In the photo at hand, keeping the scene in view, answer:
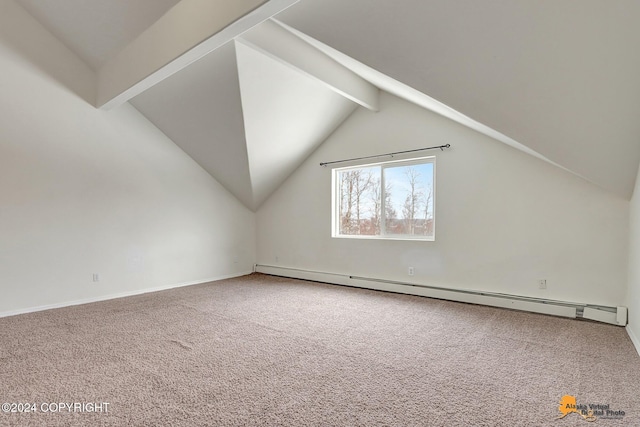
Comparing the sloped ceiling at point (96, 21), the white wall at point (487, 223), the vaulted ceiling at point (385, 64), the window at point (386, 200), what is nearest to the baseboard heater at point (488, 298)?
the white wall at point (487, 223)

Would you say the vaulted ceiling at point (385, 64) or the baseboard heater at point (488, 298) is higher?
the vaulted ceiling at point (385, 64)

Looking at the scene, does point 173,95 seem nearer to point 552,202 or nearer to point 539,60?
point 539,60

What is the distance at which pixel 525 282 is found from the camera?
3.62 meters

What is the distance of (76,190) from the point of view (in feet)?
13.1

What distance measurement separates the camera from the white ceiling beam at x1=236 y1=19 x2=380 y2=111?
3.12 m

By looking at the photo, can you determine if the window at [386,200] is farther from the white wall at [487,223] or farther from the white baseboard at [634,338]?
the white baseboard at [634,338]

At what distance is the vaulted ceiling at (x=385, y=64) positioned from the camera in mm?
1857

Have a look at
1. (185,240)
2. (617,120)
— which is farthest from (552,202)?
(185,240)

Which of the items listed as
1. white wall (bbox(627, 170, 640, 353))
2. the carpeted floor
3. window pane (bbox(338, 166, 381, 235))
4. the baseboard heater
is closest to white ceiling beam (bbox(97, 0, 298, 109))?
the carpeted floor

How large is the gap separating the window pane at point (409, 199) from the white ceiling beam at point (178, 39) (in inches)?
115

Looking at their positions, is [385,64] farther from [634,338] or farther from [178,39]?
[634,338]

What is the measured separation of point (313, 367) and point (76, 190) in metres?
3.67

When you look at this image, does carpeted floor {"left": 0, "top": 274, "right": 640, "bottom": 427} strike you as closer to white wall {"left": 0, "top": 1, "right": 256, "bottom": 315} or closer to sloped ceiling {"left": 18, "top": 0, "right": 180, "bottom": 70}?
white wall {"left": 0, "top": 1, "right": 256, "bottom": 315}

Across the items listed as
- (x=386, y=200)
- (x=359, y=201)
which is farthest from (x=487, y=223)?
(x=359, y=201)
